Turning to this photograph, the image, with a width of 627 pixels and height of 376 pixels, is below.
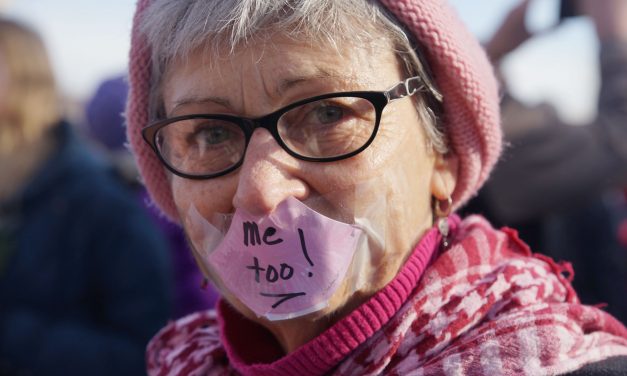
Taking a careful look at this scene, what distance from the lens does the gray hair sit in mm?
1344

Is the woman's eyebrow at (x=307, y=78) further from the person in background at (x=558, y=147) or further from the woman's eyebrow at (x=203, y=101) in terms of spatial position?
the person in background at (x=558, y=147)

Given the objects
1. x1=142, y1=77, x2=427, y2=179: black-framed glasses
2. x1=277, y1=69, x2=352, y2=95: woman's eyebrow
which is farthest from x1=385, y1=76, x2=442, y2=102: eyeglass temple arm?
x1=277, y1=69, x2=352, y2=95: woman's eyebrow

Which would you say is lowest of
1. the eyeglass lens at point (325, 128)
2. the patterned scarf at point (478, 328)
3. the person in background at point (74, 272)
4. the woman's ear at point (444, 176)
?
the person in background at point (74, 272)

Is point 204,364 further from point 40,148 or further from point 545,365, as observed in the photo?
point 40,148

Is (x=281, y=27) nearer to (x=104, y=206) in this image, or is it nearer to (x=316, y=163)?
(x=316, y=163)

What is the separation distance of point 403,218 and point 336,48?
395 millimetres

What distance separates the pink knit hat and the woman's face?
11 cm

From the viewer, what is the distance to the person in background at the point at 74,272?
8.67 ft

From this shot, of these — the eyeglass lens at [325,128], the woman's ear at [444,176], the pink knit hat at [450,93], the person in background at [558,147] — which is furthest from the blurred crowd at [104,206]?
the eyeglass lens at [325,128]

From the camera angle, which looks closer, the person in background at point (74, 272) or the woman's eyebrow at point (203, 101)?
the woman's eyebrow at point (203, 101)

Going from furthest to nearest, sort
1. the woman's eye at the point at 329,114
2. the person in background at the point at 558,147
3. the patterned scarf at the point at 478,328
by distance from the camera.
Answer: the person in background at the point at 558,147 < the woman's eye at the point at 329,114 < the patterned scarf at the point at 478,328

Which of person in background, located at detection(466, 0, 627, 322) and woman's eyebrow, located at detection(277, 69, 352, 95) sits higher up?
woman's eyebrow, located at detection(277, 69, 352, 95)

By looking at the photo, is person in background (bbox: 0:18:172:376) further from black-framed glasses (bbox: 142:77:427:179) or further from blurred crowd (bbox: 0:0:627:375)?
black-framed glasses (bbox: 142:77:427:179)

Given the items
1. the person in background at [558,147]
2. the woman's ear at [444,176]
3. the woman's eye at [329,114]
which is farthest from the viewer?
the person in background at [558,147]
